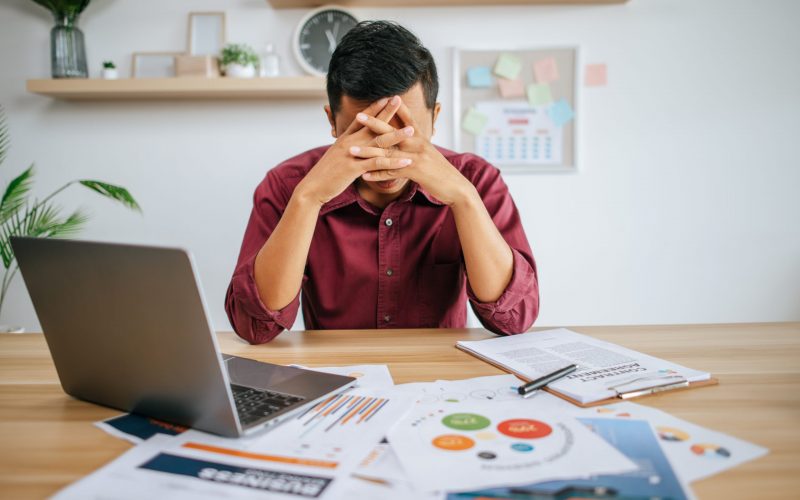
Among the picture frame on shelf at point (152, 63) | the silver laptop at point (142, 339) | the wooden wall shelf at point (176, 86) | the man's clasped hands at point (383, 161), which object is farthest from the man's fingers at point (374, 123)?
the picture frame on shelf at point (152, 63)

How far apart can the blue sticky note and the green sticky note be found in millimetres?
176

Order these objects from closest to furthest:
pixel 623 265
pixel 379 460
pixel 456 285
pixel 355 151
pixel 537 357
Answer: pixel 379 460
pixel 537 357
pixel 355 151
pixel 456 285
pixel 623 265

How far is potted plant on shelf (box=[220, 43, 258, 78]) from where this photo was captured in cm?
210

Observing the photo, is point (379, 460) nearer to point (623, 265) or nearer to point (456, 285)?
point (456, 285)

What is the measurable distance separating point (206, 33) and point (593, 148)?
1654mm

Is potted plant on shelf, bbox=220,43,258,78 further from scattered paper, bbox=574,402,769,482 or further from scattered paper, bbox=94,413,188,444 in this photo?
scattered paper, bbox=574,402,769,482

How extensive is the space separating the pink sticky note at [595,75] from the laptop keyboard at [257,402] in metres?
2.03

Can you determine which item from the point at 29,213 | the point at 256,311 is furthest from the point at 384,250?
the point at 29,213

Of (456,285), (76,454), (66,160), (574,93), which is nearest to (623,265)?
(574,93)

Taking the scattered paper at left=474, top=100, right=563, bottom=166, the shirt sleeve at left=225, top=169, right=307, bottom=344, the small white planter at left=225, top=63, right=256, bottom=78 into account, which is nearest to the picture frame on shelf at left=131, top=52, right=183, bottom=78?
the small white planter at left=225, top=63, right=256, bottom=78

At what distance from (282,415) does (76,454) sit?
0.21 meters

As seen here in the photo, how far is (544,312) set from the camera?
240 centimetres

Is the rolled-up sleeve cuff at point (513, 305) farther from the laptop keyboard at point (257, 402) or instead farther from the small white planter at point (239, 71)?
the small white planter at point (239, 71)

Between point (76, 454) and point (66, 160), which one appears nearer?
point (76, 454)
